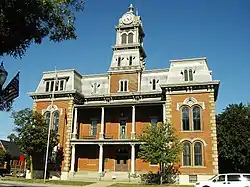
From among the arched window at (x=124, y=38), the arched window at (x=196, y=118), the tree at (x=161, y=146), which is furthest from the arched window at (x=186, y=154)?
the arched window at (x=124, y=38)

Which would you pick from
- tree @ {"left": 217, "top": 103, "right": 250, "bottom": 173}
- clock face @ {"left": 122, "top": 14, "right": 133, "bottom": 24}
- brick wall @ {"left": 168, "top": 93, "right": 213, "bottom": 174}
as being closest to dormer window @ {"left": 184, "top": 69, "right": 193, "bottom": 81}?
brick wall @ {"left": 168, "top": 93, "right": 213, "bottom": 174}

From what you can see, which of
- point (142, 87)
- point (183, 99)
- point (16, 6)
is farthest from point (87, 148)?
point (16, 6)

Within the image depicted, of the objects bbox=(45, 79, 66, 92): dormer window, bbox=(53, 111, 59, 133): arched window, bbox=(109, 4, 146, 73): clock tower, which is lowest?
bbox=(53, 111, 59, 133): arched window

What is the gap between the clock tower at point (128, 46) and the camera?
39.6 metres

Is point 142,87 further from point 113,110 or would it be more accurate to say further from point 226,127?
point 226,127

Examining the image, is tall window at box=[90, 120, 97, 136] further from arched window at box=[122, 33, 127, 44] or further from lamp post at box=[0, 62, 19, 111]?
lamp post at box=[0, 62, 19, 111]

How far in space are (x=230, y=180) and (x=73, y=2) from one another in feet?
52.6

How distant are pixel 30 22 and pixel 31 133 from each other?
25.3 metres

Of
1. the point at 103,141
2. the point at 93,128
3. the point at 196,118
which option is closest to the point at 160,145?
the point at 196,118

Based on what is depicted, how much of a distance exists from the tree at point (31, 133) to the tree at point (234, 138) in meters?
20.6

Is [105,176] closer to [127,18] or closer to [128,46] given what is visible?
[128,46]

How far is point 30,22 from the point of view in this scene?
9.00 metres

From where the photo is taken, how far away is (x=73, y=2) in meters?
9.80

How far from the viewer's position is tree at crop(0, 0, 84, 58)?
822cm
